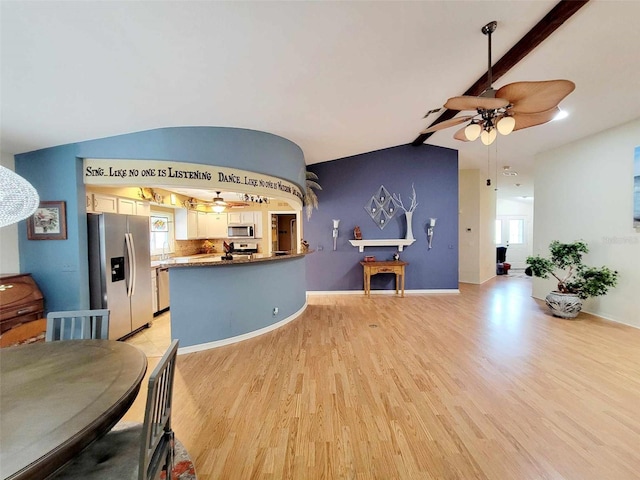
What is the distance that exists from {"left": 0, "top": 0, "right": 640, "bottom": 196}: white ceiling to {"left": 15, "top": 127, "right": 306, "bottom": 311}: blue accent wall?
0.47ft

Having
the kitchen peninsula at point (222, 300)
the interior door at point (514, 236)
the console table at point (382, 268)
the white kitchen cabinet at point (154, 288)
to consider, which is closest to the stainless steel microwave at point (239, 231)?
the white kitchen cabinet at point (154, 288)

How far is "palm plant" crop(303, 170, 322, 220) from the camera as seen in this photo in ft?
19.5

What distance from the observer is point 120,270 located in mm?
3701

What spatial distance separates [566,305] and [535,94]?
3842mm

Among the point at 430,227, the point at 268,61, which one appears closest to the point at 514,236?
the point at 430,227

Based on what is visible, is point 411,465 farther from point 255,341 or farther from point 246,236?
point 246,236

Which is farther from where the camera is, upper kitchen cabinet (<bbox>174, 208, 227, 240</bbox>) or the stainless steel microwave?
the stainless steel microwave

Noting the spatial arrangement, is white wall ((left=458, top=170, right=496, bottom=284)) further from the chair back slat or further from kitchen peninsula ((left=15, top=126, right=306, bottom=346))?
the chair back slat

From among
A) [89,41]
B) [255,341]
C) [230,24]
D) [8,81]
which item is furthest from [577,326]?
[8,81]

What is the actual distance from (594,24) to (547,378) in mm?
3225

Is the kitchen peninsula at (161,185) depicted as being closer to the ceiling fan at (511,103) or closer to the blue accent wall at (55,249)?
the blue accent wall at (55,249)

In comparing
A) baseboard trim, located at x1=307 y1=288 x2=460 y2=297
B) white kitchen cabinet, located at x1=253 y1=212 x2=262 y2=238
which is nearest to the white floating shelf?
baseboard trim, located at x1=307 y1=288 x2=460 y2=297

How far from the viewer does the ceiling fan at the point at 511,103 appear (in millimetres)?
2021

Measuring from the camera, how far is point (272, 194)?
4.07 meters
